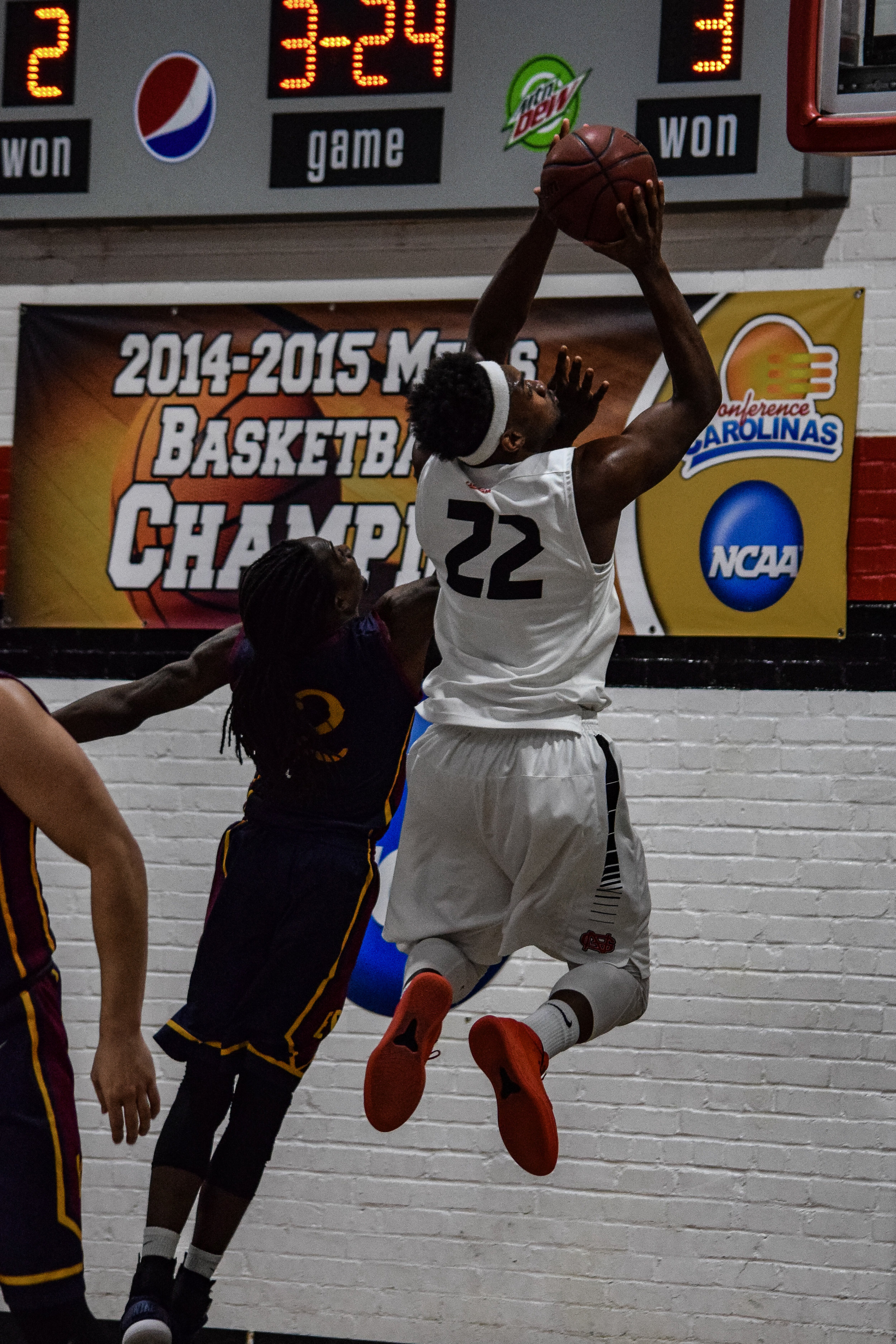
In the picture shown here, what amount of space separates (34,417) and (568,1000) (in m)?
3.38

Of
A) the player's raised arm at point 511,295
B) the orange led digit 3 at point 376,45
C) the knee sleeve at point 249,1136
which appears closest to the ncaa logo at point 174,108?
the orange led digit 3 at point 376,45

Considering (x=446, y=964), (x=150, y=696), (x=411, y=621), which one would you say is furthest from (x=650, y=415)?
(x=150, y=696)

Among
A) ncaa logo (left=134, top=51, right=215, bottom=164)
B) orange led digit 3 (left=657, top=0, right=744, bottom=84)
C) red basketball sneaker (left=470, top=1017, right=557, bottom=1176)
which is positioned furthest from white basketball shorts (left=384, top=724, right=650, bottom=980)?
ncaa logo (left=134, top=51, right=215, bottom=164)

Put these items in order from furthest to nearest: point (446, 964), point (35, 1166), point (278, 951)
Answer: point (278, 951)
point (446, 964)
point (35, 1166)

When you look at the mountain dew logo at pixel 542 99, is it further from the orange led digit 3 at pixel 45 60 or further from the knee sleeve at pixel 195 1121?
the knee sleeve at pixel 195 1121

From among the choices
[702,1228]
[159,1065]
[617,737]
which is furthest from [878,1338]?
[159,1065]

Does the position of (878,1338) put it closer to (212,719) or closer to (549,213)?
(212,719)

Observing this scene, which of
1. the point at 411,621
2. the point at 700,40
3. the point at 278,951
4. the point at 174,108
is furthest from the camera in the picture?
the point at 174,108

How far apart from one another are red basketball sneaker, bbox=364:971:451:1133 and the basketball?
1.78 meters

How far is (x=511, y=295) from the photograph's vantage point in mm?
3646

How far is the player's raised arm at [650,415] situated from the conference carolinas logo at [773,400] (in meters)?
1.67

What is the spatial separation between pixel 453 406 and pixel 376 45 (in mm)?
2271

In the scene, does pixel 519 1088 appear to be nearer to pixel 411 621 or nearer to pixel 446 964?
pixel 446 964

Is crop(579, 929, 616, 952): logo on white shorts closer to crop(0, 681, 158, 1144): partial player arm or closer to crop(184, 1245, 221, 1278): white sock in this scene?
crop(184, 1245, 221, 1278): white sock
